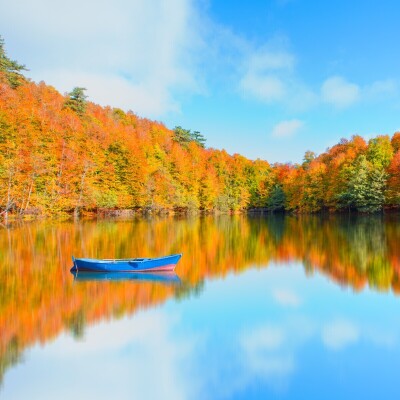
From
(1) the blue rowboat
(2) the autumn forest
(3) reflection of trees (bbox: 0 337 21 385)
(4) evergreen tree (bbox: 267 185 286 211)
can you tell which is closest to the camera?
(3) reflection of trees (bbox: 0 337 21 385)

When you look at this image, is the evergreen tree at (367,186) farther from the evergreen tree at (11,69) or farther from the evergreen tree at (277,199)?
the evergreen tree at (11,69)

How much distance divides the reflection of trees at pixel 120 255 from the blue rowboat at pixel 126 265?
2.39 feet

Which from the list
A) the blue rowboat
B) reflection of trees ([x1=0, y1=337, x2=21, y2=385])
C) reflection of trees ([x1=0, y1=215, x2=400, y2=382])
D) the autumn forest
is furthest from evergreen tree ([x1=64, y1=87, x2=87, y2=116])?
reflection of trees ([x1=0, y1=337, x2=21, y2=385])

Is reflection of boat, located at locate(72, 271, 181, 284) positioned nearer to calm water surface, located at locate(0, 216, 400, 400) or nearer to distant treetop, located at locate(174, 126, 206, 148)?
calm water surface, located at locate(0, 216, 400, 400)

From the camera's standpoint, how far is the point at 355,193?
53.7 metres

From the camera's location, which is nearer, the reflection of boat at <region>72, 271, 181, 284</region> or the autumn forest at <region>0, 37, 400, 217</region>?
the reflection of boat at <region>72, 271, 181, 284</region>

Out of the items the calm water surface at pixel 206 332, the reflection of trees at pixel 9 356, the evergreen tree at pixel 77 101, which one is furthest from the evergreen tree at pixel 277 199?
the reflection of trees at pixel 9 356

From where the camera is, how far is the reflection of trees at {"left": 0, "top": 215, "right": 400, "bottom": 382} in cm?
1012

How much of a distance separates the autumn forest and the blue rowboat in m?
23.7

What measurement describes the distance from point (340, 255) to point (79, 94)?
50075 mm

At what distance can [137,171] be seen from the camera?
55.3 metres

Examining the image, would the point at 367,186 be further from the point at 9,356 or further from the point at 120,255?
the point at 9,356

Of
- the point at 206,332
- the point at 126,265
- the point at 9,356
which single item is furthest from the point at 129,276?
the point at 9,356

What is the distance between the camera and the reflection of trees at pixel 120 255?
10125 mm
